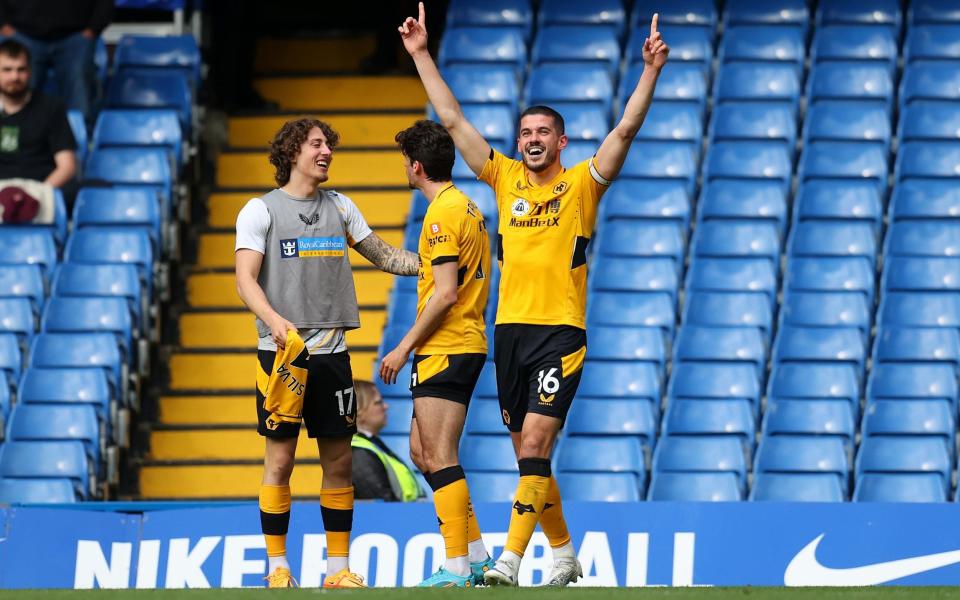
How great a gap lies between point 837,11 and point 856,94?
0.99 metres

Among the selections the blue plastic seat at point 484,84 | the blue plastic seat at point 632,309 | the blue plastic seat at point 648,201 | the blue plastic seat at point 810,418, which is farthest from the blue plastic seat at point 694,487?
the blue plastic seat at point 484,84

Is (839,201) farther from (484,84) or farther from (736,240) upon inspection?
(484,84)

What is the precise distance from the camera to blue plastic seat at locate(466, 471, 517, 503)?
9805 millimetres

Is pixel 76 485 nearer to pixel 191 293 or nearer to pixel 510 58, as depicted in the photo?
pixel 191 293

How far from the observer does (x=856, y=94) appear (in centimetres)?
1245

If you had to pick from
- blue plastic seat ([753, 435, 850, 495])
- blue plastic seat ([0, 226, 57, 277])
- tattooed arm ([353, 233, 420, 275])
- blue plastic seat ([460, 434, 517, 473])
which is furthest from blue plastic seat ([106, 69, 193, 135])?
tattooed arm ([353, 233, 420, 275])

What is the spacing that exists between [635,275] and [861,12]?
336 cm

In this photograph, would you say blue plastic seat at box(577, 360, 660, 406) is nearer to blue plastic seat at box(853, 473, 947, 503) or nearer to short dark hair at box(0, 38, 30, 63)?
blue plastic seat at box(853, 473, 947, 503)

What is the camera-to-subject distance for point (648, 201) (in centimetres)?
1184

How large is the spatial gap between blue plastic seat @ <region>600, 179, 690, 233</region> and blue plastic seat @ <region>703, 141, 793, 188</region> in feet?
1.04

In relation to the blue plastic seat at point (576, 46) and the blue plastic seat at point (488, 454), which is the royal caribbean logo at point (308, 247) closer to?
the blue plastic seat at point (488, 454)

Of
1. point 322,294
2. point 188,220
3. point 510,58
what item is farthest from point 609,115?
point 322,294

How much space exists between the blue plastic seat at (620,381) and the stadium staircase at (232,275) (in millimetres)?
1826

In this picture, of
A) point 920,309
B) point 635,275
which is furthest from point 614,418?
point 920,309
